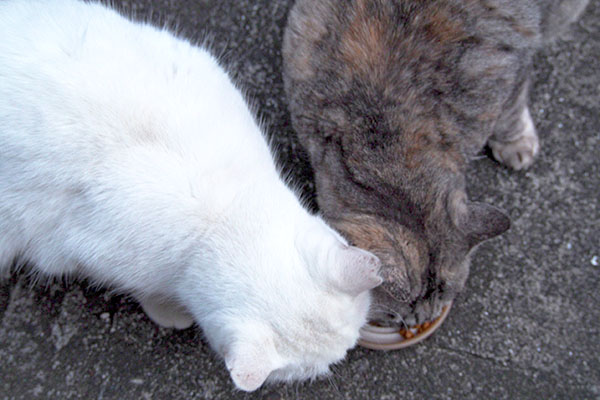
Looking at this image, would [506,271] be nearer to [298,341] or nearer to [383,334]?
[383,334]

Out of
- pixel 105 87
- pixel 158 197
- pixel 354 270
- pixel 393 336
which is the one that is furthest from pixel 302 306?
pixel 105 87

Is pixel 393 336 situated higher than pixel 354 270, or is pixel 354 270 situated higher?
pixel 354 270

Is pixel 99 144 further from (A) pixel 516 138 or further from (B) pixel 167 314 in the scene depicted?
(A) pixel 516 138

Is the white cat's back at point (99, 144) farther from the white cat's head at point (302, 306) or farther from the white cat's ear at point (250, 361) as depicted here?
the white cat's ear at point (250, 361)

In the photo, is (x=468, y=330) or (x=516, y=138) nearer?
(x=468, y=330)

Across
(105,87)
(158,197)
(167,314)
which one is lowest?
(167,314)

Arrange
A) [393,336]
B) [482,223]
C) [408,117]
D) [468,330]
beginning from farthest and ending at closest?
[468,330]
[393,336]
[408,117]
[482,223]

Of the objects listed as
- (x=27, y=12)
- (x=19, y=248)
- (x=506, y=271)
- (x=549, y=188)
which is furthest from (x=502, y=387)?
(x=27, y=12)

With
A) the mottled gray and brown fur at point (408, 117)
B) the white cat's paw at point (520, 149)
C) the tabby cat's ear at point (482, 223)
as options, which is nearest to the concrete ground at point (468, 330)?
the white cat's paw at point (520, 149)
